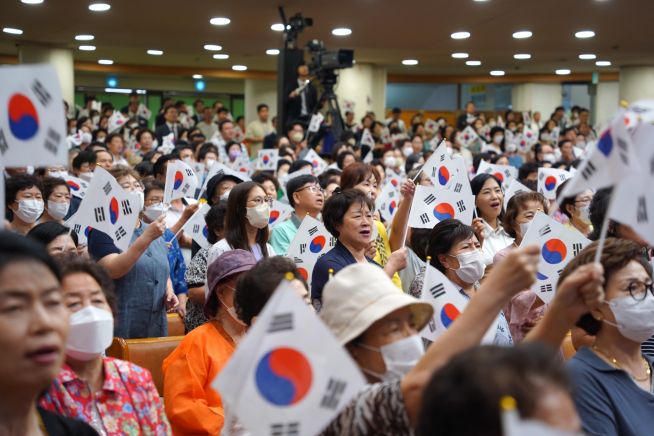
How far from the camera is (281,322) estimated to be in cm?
215

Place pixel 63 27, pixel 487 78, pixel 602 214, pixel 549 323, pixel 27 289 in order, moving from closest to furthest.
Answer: pixel 27 289 → pixel 549 323 → pixel 602 214 → pixel 63 27 → pixel 487 78

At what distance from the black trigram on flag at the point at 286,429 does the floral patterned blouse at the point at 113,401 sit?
77 cm

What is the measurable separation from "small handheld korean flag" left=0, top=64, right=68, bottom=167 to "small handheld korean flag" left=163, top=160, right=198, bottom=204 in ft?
12.8

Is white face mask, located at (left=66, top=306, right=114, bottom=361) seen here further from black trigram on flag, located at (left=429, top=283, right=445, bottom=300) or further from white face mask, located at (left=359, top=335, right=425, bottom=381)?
black trigram on flag, located at (left=429, top=283, right=445, bottom=300)

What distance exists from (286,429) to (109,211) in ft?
10.0

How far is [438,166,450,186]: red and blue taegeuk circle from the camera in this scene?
265 inches

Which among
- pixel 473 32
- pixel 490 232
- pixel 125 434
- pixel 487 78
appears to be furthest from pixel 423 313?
pixel 487 78

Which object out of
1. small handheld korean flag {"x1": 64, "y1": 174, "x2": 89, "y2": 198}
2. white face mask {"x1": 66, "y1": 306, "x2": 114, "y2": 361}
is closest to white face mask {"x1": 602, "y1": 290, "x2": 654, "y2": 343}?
white face mask {"x1": 66, "y1": 306, "x2": 114, "y2": 361}

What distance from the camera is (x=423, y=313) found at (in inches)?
104

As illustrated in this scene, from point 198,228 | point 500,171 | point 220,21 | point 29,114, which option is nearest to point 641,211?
point 29,114

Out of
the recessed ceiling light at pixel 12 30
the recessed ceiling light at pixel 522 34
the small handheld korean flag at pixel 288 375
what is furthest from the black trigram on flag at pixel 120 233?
the recessed ceiling light at pixel 12 30

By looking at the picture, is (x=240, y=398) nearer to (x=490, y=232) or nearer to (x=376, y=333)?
(x=376, y=333)

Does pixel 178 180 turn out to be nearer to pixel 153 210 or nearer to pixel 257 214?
pixel 153 210

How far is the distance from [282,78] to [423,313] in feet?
35.4
